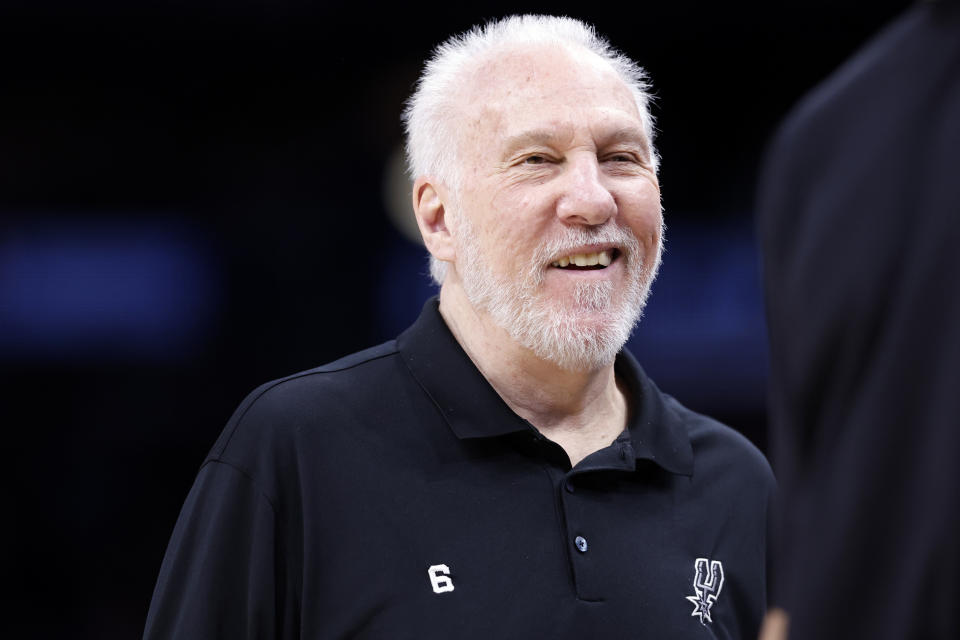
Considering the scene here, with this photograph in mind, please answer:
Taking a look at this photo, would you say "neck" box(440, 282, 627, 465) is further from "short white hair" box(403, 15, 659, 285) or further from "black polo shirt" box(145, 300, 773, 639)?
"short white hair" box(403, 15, 659, 285)

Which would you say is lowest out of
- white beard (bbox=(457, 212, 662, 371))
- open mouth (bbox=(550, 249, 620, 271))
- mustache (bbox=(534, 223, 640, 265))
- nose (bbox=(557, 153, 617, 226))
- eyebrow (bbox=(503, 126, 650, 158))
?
white beard (bbox=(457, 212, 662, 371))

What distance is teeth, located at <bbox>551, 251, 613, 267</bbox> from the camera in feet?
7.08

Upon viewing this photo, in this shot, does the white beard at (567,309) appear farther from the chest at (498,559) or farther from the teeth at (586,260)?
the chest at (498,559)

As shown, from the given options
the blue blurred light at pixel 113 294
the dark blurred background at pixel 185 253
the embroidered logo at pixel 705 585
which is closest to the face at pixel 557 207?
the embroidered logo at pixel 705 585

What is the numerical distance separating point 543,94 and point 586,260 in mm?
308

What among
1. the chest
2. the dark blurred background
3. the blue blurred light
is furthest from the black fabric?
the blue blurred light

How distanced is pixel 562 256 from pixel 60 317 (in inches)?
149

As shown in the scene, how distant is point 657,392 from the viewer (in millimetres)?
2367

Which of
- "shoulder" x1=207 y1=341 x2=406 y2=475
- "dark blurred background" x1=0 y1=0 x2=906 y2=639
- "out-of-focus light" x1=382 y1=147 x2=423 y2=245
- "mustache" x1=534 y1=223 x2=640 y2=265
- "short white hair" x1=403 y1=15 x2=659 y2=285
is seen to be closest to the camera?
"shoulder" x1=207 y1=341 x2=406 y2=475

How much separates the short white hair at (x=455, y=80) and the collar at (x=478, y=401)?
186 millimetres

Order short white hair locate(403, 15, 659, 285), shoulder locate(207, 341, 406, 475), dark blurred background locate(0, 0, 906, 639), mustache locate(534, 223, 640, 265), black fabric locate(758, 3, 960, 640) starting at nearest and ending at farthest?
black fabric locate(758, 3, 960, 640), shoulder locate(207, 341, 406, 475), mustache locate(534, 223, 640, 265), short white hair locate(403, 15, 659, 285), dark blurred background locate(0, 0, 906, 639)

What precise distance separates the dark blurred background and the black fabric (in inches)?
171

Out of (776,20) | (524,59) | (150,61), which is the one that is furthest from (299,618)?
(776,20)

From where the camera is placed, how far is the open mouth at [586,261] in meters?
2.16
